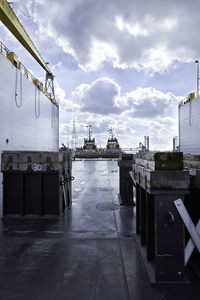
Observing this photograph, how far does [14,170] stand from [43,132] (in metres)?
16.6

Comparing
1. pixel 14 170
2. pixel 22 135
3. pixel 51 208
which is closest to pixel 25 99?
pixel 22 135

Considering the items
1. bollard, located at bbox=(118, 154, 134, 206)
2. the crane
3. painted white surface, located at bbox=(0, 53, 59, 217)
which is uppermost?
the crane

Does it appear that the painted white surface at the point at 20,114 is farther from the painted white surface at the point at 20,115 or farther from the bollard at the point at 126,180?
the bollard at the point at 126,180

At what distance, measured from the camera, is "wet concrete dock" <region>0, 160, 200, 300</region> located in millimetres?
3082

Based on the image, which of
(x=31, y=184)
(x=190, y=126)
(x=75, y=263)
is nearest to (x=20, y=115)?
(x=31, y=184)

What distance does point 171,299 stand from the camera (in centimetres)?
291

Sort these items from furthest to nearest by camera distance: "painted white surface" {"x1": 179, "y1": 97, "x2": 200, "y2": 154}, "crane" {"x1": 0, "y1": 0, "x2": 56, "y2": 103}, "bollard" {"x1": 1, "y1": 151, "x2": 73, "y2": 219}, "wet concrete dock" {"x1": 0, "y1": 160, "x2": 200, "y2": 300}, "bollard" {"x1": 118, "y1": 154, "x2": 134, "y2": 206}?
"painted white surface" {"x1": 179, "y1": 97, "x2": 200, "y2": 154}
"crane" {"x1": 0, "y1": 0, "x2": 56, "y2": 103}
"bollard" {"x1": 118, "y1": 154, "x2": 134, "y2": 206}
"bollard" {"x1": 1, "y1": 151, "x2": 73, "y2": 219}
"wet concrete dock" {"x1": 0, "y1": 160, "x2": 200, "y2": 300}

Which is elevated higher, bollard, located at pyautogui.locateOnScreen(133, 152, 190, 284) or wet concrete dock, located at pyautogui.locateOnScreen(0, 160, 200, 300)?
bollard, located at pyautogui.locateOnScreen(133, 152, 190, 284)

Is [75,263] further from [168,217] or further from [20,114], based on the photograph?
[20,114]

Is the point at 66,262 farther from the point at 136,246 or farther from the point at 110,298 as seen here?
the point at 136,246

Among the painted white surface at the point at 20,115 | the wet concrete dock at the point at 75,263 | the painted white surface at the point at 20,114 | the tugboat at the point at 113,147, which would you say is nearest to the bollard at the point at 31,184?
the wet concrete dock at the point at 75,263

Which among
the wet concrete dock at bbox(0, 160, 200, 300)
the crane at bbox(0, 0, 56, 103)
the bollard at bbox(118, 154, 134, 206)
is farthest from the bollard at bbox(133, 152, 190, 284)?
the crane at bbox(0, 0, 56, 103)

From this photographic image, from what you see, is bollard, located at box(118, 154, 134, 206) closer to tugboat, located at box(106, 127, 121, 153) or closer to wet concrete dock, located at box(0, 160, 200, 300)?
wet concrete dock, located at box(0, 160, 200, 300)

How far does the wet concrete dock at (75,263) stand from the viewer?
3082mm
